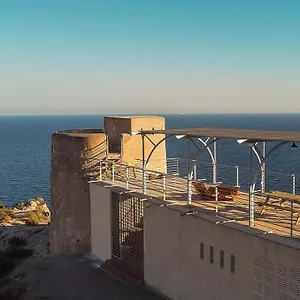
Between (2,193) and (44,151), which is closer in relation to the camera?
(2,193)

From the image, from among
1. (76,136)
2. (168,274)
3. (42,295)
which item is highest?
(76,136)

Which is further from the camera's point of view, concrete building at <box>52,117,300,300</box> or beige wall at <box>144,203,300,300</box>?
concrete building at <box>52,117,300,300</box>

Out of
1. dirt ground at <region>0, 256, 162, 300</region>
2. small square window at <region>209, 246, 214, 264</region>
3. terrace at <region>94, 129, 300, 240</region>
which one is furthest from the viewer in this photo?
dirt ground at <region>0, 256, 162, 300</region>

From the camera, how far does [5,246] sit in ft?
89.3

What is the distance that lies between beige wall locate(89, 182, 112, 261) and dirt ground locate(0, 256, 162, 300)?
75 centimetres

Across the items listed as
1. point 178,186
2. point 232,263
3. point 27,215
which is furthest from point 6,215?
point 232,263

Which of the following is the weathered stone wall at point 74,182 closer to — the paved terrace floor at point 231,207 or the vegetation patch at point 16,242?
the paved terrace floor at point 231,207

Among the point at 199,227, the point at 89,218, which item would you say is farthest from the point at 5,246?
the point at 199,227

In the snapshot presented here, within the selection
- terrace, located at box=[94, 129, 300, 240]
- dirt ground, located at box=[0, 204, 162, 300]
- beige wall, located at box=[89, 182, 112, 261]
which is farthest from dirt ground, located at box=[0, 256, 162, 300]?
terrace, located at box=[94, 129, 300, 240]

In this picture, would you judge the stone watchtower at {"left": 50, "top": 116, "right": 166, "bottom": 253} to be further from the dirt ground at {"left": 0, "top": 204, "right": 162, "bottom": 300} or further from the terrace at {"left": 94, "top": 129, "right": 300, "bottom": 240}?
the dirt ground at {"left": 0, "top": 204, "right": 162, "bottom": 300}

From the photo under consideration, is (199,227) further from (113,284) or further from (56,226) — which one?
(56,226)

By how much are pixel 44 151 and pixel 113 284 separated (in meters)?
104

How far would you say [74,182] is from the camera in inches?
837

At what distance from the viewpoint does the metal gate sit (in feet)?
59.2
